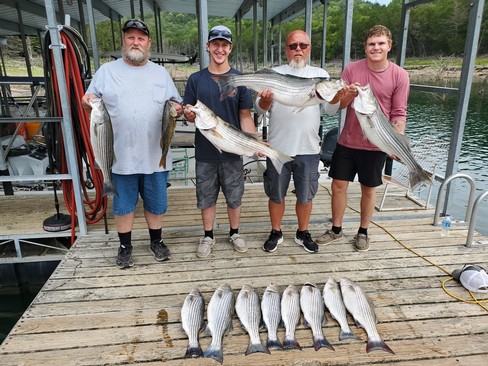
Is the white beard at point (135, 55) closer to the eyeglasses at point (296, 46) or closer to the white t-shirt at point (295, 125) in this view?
the white t-shirt at point (295, 125)

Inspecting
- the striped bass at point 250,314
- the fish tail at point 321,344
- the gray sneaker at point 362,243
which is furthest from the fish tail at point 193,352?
the gray sneaker at point 362,243

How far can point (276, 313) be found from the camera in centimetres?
257

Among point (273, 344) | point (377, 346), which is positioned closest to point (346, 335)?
point (377, 346)

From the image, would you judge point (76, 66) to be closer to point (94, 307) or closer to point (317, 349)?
point (94, 307)

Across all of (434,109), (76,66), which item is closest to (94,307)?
(76,66)

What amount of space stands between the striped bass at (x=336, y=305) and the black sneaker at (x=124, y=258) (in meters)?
1.77

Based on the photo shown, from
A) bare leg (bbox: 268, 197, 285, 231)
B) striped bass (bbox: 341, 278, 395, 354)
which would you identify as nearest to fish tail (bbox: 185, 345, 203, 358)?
striped bass (bbox: 341, 278, 395, 354)

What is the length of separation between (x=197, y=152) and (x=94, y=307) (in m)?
1.53

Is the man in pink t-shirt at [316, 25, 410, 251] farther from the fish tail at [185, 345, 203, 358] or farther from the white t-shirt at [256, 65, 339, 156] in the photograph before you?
the fish tail at [185, 345, 203, 358]

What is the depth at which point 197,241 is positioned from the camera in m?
3.84

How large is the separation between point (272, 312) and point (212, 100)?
1.81m

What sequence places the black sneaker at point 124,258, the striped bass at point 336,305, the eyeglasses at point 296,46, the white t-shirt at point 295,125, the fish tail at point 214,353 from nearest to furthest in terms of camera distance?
the fish tail at point 214,353, the striped bass at point 336,305, the eyeglasses at point 296,46, the white t-shirt at point 295,125, the black sneaker at point 124,258

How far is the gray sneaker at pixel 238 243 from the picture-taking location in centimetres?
357

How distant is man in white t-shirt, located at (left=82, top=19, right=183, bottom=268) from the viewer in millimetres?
2885
